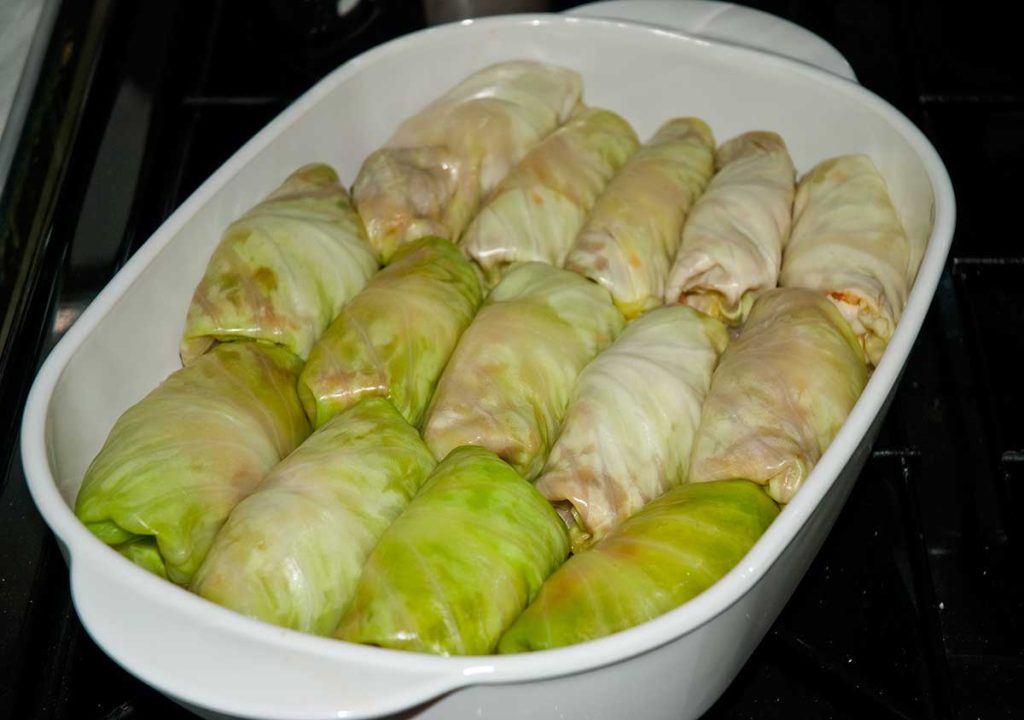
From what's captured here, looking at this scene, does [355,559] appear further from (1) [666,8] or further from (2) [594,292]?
(1) [666,8]

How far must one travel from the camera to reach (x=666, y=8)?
2.85 m

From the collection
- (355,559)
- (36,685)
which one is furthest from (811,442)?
(36,685)

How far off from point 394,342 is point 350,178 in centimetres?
61

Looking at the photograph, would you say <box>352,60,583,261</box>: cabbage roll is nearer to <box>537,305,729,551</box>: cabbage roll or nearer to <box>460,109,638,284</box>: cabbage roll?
<box>460,109,638,284</box>: cabbage roll

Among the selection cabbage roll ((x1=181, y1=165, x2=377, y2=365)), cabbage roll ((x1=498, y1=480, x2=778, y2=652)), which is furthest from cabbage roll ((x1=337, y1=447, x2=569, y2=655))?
cabbage roll ((x1=181, y1=165, x2=377, y2=365))

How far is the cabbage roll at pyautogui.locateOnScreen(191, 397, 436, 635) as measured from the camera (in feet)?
6.19

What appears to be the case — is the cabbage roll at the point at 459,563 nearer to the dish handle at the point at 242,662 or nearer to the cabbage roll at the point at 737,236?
the dish handle at the point at 242,662

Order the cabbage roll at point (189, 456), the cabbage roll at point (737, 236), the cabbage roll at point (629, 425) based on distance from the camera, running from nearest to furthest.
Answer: the cabbage roll at point (189, 456), the cabbage roll at point (629, 425), the cabbage roll at point (737, 236)

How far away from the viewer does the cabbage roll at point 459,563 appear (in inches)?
70.9

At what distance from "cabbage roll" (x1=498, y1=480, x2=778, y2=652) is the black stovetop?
340mm

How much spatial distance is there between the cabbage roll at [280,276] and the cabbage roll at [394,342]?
6cm

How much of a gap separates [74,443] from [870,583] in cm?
144

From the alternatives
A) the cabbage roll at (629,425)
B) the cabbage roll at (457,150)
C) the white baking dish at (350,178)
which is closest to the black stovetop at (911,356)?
the white baking dish at (350,178)

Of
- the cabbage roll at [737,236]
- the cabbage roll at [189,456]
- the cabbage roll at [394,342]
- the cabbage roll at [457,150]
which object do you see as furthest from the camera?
the cabbage roll at [457,150]
